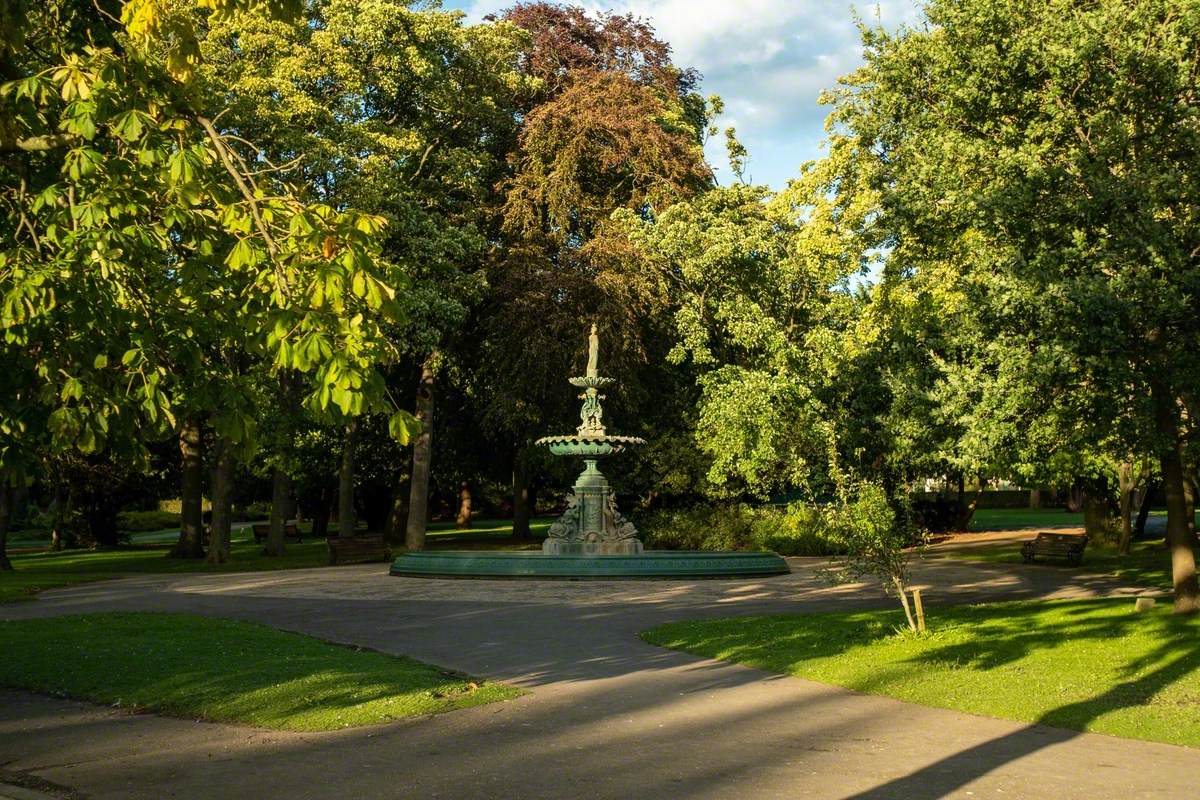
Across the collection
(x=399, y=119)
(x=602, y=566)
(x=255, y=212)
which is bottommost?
(x=602, y=566)

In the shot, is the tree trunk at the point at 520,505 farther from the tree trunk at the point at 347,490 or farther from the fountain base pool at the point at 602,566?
the fountain base pool at the point at 602,566

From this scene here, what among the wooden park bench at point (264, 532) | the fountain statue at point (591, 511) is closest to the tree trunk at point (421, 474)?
the fountain statue at point (591, 511)

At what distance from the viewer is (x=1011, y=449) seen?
18.5 metres

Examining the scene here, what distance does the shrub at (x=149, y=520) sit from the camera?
229ft

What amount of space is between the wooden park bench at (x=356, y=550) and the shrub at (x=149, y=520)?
38.9 metres

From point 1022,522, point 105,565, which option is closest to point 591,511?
point 105,565

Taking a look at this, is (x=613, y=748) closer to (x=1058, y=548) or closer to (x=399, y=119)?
(x=1058, y=548)

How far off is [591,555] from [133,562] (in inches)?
705

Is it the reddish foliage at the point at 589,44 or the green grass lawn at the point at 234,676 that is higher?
the reddish foliage at the point at 589,44

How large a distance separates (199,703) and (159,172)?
5.42 metres

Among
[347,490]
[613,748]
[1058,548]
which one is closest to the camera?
[613,748]

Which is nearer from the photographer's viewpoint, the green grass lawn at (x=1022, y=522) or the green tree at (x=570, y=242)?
the green tree at (x=570, y=242)

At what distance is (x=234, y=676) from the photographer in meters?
12.4

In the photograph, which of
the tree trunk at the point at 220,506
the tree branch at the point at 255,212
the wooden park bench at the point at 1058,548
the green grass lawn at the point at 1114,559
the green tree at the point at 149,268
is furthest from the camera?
the tree trunk at the point at 220,506
